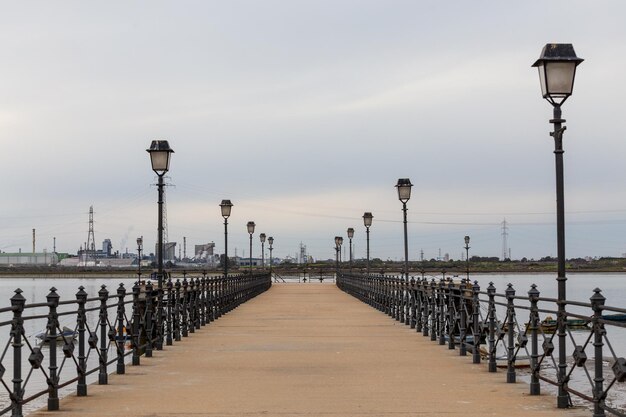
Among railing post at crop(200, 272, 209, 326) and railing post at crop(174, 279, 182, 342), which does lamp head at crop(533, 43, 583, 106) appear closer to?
railing post at crop(174, 279, 182, 342)

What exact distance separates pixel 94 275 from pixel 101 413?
186954 mm

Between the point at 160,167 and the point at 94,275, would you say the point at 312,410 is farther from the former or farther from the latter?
the point at 94,275

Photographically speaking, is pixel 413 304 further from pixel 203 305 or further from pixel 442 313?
pixel 203 305

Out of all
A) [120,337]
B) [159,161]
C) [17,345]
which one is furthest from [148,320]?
[17,345]

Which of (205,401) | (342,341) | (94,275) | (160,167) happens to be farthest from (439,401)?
(94,275)

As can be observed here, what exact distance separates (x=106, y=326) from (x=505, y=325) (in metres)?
5.95

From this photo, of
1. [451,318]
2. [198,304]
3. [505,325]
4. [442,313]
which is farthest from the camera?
[198,304]

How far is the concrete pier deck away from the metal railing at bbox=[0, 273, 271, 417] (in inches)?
13.0

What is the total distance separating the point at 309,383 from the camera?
12.0 meters

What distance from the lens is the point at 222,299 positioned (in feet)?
92.3

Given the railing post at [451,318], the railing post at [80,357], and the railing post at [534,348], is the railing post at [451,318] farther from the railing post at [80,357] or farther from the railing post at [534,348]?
the railing post at [80,357]

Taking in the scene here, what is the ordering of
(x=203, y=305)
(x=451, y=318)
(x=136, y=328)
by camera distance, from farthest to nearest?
(x=203, y=305) → (x=451, y=318) → (x=136, y=328)

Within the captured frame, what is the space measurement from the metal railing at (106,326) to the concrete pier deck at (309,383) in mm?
330

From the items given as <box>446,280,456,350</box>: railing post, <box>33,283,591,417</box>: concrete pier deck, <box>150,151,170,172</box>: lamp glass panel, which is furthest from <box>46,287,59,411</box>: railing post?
<box>150,151,170,172</box>: lamp glass panel
